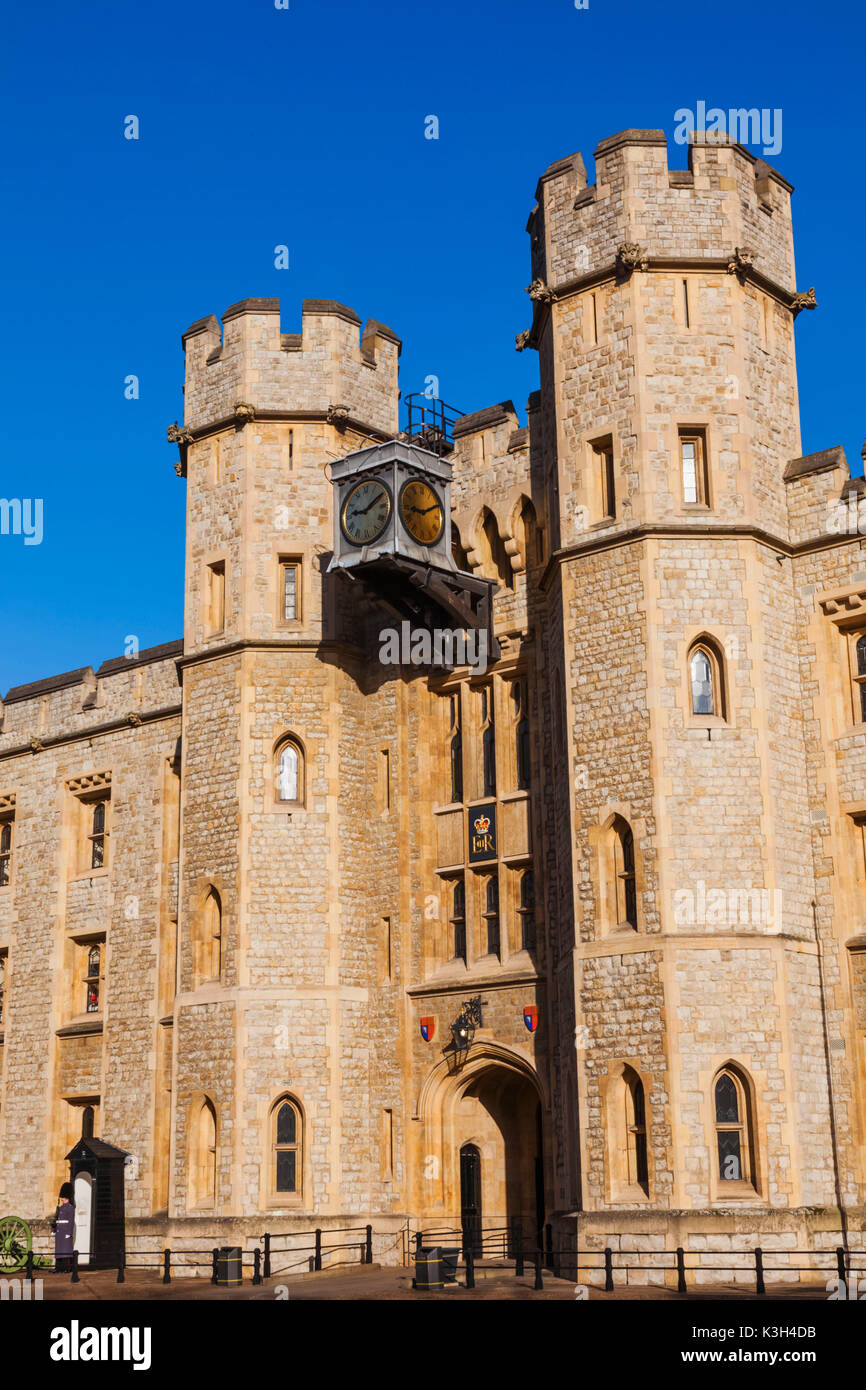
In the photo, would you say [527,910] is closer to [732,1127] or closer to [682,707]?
[682,707]

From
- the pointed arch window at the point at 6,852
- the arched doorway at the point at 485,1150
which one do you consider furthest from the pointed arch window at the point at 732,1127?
the pointed arch window at the point at 6,852

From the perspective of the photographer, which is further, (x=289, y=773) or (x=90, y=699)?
(x=90, y=699)

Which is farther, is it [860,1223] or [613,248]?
[613,248]

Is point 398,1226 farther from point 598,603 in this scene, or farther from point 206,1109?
point 598,603

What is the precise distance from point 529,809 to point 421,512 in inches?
187

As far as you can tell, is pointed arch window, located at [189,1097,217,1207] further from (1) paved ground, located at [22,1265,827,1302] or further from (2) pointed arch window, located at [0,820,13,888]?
(2) pointed arch window, located at [0,820,13,888]

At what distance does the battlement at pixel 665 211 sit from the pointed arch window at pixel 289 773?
27.0 ft

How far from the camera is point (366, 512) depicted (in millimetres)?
24781

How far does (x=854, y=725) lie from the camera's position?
2206 centimetres

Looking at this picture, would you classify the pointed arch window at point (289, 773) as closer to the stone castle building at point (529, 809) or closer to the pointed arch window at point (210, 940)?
the stone castle building at point (529, 809)

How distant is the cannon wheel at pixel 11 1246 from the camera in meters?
25.3

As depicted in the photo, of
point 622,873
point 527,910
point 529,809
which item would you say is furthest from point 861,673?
point 527,910
